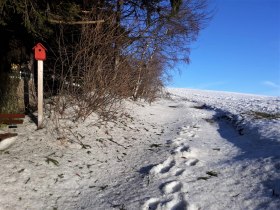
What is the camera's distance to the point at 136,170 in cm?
549

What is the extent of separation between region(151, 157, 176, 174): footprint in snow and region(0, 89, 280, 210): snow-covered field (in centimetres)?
2

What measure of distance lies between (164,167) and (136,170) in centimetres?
54

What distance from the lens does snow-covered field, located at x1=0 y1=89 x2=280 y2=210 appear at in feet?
13.4

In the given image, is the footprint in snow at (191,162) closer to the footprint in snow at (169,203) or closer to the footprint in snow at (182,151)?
the footprint in snow at (182,151)

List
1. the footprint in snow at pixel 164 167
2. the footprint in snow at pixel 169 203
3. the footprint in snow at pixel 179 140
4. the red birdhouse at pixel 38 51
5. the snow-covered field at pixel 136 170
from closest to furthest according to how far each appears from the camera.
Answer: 1. the footprint in snow at pixel 169 203
2. the snow-covered field at pixel 136 170
3. the footprint in snow at pixel 164 167
4. the red birdhouse at pixel 38 51
5. the footprint in snow at pixel 179 140

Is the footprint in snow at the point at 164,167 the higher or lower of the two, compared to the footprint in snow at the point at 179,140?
lower

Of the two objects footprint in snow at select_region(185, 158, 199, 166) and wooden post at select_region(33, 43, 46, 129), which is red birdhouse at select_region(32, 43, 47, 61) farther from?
footprint in snow at select_region(185, 158, 199, 166)

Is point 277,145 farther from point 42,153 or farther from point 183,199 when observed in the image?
point 42,153

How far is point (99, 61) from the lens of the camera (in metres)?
7.78

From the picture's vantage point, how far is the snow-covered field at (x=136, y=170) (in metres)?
4.09

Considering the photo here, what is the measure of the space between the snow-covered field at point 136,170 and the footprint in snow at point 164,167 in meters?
0.02

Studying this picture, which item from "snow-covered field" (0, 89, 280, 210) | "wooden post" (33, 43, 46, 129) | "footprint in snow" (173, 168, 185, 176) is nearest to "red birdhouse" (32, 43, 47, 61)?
"wooden post" (33, 43, 46, 129)

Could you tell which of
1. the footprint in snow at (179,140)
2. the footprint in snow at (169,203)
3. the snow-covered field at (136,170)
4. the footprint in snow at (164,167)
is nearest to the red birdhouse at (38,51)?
the snow-covered field at (136,170)

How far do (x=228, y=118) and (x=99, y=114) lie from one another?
5.78 metres
